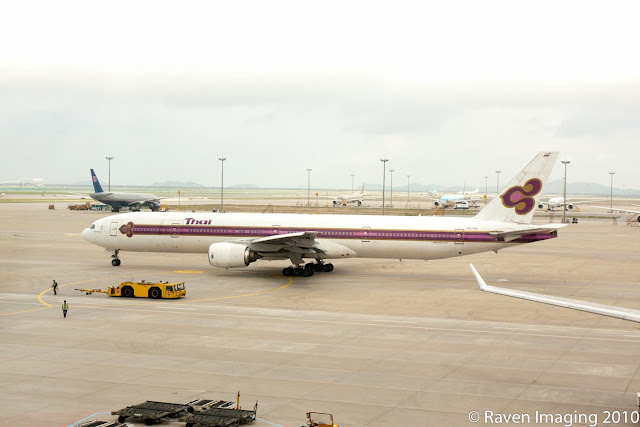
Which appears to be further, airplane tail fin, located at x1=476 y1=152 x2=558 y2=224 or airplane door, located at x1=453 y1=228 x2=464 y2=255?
airplane door, located at x1=453 y1=228 x2=464 y2=255

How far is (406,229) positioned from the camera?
4297cm

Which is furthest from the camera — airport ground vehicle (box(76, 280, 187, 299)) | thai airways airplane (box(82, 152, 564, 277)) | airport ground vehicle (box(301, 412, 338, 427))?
thai airways airplane (box(82, 152, 564, 277))

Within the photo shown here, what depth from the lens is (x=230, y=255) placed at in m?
40.7

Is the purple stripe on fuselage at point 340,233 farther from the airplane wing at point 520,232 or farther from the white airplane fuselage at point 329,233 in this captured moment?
the airplane wing at point 520,232

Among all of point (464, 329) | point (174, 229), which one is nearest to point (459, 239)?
point (464, 329)

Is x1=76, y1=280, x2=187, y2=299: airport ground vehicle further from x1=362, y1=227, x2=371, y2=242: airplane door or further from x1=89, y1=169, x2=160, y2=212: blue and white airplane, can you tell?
x1=89, y1=169, x2=160, y2=212: blue and white airplane

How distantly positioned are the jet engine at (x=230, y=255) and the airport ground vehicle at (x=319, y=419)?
983 inches

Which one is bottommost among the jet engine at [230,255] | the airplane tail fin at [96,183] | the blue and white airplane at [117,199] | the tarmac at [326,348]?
the tarmac at [326,348]

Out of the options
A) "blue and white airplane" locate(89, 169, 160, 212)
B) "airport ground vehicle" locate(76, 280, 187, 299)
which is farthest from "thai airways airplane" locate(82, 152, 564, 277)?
"blue and white airplane" locate(89, 169, 160, 212)

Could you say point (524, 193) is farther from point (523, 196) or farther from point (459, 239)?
point (459, 239)

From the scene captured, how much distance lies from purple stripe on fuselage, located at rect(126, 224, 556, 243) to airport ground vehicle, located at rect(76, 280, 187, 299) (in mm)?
10136

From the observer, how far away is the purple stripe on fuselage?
41.9 m

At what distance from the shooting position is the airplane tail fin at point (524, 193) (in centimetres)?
4191

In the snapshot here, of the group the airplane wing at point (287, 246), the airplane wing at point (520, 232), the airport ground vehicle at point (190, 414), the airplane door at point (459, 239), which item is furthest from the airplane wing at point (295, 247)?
the airport ground vehicle at point (190, 414)
